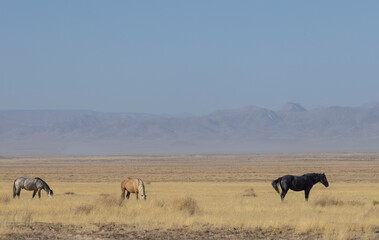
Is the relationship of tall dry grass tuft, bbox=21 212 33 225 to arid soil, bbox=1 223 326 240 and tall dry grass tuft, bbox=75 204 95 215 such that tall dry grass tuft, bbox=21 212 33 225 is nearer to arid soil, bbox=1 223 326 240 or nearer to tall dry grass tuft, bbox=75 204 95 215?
arid soil, bbox=1 223 326 240

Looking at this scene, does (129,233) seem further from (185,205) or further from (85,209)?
(185,205)

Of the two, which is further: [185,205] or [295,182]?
[295,182]

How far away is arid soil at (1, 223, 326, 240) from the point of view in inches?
620

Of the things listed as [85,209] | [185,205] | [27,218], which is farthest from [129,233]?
[185,205]

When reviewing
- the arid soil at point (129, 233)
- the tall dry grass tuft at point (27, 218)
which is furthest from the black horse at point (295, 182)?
the tall dry grass tuft at point (27, 218)

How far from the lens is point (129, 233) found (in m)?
16.4

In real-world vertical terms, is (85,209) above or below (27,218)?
above

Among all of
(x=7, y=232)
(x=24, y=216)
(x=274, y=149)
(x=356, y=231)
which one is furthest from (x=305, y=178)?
(x=274, y=149)

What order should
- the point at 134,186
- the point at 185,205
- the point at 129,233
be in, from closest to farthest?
the point at 129,233 → the point at 185,205 → the point at 134,186

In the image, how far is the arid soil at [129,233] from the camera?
51.7ft

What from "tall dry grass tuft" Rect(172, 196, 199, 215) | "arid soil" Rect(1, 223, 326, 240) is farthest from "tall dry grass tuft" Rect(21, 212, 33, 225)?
"tall dry grass tuft" Rect(172, 196, 199, 215)

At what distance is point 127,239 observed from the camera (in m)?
15.3

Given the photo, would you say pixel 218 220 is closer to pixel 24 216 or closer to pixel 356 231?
pixel 356 231

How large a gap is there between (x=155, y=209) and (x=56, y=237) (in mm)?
5644
